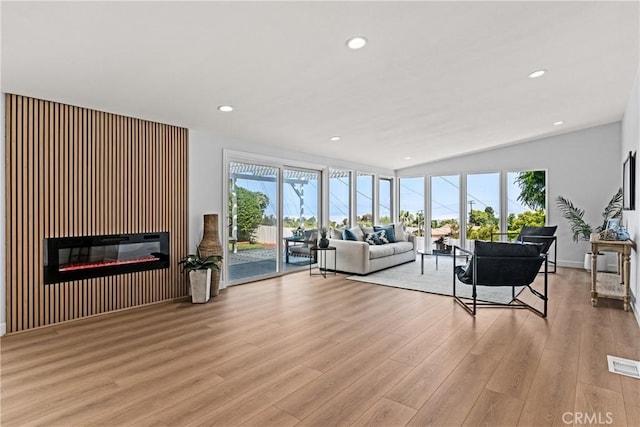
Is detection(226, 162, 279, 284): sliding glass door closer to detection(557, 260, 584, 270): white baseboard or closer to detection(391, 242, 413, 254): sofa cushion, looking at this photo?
detection(391, 242, 413, 254): sofa cushion

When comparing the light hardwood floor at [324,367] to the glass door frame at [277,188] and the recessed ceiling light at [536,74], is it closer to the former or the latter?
the glass door frame at [277,188]

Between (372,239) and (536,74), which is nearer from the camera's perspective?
(536,74)

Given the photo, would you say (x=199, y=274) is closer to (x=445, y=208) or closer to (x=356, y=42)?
(x=356, y=42)

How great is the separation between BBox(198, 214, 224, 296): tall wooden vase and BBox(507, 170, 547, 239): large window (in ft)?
19.2

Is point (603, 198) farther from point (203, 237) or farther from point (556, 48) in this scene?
point (203, 237)

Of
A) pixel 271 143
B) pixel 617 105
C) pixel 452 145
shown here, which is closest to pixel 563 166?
pixel 617 105

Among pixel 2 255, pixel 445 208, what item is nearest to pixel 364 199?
pixel 445 208

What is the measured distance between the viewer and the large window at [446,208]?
A: 8.26 m

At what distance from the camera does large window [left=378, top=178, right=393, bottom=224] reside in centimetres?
888

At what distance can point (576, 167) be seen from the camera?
22.0 feet

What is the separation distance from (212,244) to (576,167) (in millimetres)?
7000

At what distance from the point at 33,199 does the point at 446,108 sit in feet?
15.6

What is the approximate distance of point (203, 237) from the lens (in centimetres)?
467

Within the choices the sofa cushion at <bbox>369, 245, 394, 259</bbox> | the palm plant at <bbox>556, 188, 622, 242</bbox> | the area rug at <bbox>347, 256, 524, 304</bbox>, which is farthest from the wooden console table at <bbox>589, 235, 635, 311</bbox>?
the sofa cushion at <bbox>369, 245, 394, 259</bbox>
